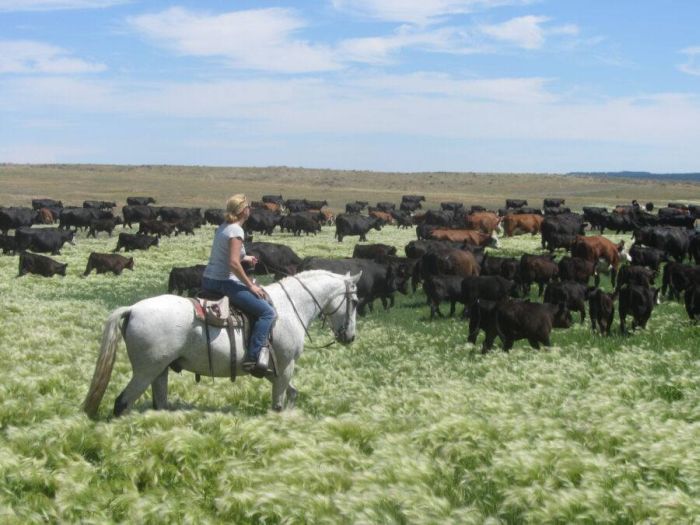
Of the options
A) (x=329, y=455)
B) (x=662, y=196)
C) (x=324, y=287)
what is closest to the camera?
(x=329, y=455)

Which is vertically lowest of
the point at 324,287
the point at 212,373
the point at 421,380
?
the point at 421,380

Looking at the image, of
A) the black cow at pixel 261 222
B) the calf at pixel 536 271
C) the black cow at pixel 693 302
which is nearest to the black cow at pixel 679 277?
the black cow at pixel 693 302

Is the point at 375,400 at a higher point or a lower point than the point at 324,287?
→ lower

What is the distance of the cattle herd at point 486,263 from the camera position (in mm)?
19172

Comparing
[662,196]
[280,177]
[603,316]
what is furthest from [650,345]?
[280,177]

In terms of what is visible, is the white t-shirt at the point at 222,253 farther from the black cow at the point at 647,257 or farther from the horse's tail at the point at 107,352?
the black cow at the point at 647,257

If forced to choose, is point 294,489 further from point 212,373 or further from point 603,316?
point 603,316

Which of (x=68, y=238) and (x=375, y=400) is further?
(x=68, y=238)

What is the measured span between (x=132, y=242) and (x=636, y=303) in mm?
31039

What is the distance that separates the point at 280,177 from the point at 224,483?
18683 cm

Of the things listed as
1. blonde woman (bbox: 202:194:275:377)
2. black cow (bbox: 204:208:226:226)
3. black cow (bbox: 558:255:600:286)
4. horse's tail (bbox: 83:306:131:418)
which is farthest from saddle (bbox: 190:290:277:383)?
black cow (bbox: 204:208:226:226)

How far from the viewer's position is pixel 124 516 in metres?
7.61

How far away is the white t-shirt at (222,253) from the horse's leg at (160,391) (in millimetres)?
1534

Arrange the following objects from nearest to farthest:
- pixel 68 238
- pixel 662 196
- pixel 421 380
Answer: pixel 421 380 → pixel 68 238 → pixel 662 196
